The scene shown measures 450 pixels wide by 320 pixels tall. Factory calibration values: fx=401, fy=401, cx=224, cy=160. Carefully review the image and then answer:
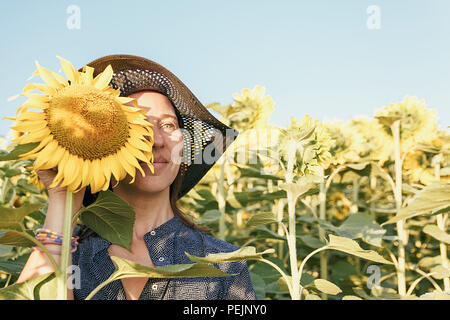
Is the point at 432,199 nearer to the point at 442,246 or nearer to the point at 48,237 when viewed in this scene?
the point at 48,237

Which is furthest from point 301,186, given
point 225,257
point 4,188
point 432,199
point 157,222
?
point 4,188

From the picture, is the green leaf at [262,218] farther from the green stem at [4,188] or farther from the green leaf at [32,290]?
the green stem at [4,188]

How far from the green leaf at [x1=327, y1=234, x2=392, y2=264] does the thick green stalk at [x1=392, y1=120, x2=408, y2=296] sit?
121 cm

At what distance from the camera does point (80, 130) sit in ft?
2.77

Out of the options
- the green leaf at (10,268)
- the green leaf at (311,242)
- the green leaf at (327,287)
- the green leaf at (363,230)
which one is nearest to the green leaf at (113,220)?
the green leaf at (10,268)

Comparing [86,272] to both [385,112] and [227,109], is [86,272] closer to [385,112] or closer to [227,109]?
[227,109]

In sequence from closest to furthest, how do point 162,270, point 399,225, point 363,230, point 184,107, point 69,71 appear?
point 162,270
point 69,71
point 184,107
point 363,230
point 399,225

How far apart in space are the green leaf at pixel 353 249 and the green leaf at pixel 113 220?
662mm

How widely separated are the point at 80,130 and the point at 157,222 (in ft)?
2.78

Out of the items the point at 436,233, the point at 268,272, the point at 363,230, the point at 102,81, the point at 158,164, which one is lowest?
the point at 268,272

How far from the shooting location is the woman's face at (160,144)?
147cm

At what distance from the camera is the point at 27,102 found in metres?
A: 0.81
